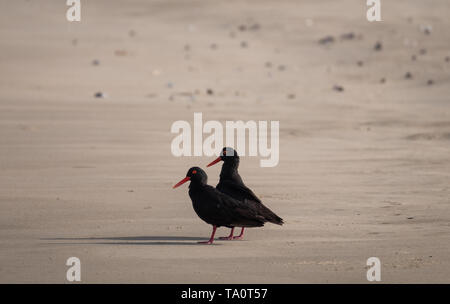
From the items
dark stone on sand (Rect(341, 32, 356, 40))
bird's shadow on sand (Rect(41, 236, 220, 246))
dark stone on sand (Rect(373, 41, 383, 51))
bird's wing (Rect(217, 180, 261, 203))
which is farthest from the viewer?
dark stone on sand (Rect(341, 32, 356, 40))

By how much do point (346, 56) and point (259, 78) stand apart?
12.2ft

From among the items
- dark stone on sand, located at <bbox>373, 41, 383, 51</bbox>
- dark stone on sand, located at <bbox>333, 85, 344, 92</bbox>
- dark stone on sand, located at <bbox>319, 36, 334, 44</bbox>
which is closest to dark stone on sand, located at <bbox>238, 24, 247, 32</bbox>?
dark stone on sand, located at <bbox>319, 36, 334, 44</bbox>

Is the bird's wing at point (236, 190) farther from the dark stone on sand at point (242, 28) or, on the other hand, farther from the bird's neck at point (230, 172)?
the dark stone on sand at point (242, 28)

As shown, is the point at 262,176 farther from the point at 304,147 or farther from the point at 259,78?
the point at 259,78

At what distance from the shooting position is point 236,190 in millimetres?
9352

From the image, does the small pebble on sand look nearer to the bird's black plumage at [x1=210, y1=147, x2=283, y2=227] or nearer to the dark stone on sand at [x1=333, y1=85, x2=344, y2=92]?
the dark stone on sand at [x1=333, y1=85, x2=344, y2=92]

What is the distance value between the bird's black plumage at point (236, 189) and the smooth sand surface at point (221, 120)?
23cm

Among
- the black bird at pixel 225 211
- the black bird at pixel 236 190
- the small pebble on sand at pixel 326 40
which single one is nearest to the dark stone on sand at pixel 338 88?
the small pebble on sand at pixel 326 40

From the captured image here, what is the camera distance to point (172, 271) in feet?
24.5

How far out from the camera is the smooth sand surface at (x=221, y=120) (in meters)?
8.05

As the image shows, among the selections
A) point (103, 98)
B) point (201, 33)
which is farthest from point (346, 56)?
point (103, 98)

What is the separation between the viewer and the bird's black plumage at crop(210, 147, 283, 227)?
8859mm

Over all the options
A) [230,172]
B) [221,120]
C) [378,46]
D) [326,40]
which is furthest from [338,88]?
[230,172]

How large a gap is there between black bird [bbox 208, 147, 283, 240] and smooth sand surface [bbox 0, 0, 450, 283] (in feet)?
0.69
